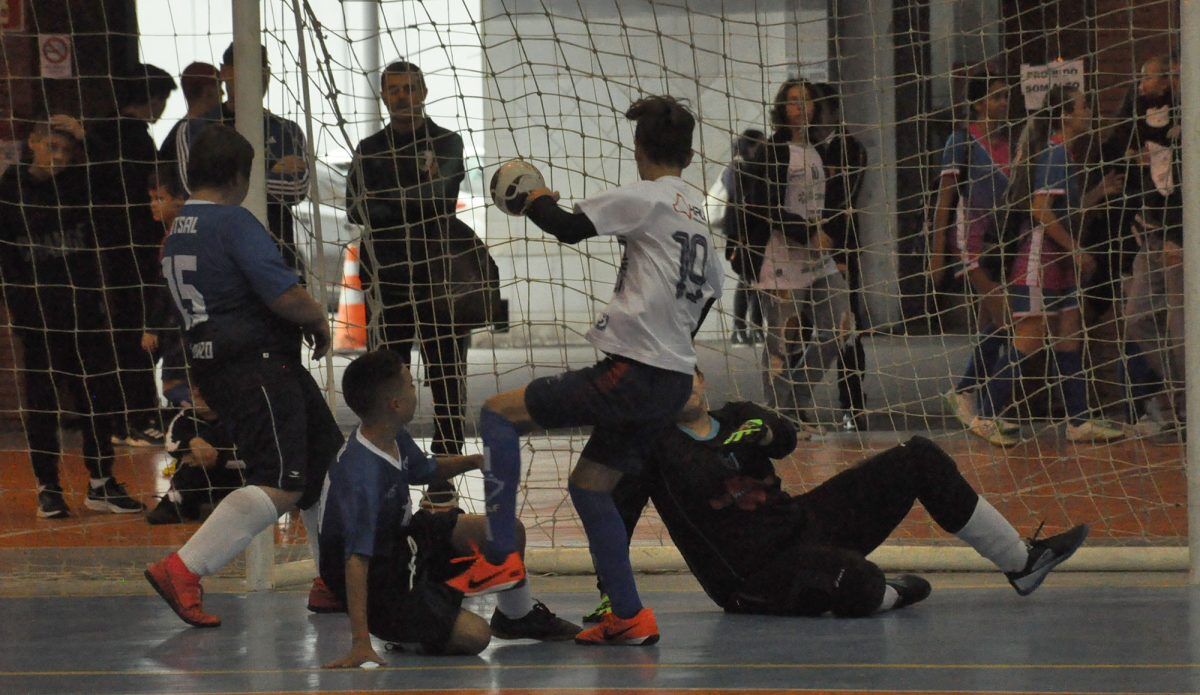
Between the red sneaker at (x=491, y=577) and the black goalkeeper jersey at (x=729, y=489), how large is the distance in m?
0.51

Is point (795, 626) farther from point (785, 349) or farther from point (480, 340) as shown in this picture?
point (480, 340)

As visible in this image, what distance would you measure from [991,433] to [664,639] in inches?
137

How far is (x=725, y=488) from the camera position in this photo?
4.15m

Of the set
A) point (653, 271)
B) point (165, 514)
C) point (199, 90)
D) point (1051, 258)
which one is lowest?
point (165, 514)

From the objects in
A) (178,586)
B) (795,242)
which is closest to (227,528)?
(178,586)

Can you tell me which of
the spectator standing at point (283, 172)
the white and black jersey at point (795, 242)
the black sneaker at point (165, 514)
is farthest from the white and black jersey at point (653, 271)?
the black sneaker at point (165, 514)

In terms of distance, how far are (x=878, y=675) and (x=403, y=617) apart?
1.19 metres

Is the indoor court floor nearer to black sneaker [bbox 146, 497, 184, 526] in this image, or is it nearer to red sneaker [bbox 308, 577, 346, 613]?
red sneaker [bbox 308, 577, 346, 613]

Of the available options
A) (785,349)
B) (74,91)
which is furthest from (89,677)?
(74,91)

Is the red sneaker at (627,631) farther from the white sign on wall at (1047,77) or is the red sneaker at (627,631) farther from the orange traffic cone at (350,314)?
the orange traffic cone at (350,314)

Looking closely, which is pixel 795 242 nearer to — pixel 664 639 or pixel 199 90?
pixel 199 90

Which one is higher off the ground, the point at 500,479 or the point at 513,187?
the point at 513,187

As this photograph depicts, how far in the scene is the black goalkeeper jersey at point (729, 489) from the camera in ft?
13.6

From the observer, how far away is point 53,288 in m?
6.48
